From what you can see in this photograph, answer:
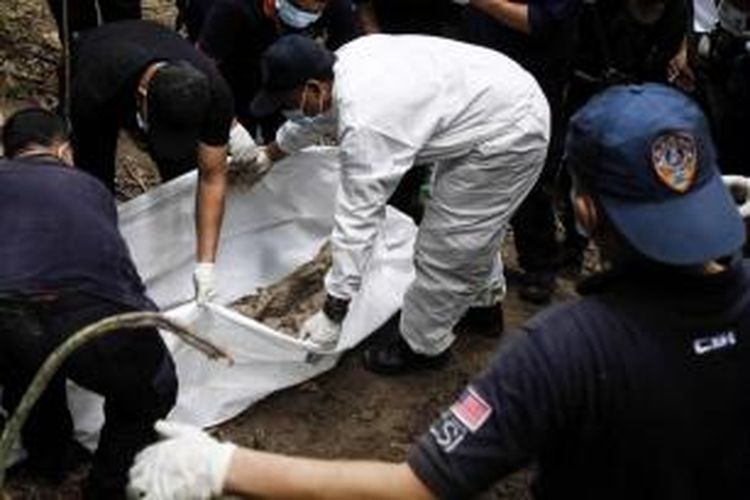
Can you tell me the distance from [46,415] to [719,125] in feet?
9.43

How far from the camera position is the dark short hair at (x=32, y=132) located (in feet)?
10.9

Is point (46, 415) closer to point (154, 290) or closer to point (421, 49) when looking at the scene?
point (154, 290)

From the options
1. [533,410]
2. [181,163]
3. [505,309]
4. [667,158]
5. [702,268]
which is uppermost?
[667,158]

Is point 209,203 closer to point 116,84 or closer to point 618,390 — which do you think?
point 116,84

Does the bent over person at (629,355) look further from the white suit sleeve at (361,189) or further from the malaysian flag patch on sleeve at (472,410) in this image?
the white suit sleeve at (361,189)

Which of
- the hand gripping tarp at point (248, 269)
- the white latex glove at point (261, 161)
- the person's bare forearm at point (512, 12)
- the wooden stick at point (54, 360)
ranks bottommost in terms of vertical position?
the hand gripping tarp at point (248, 269)

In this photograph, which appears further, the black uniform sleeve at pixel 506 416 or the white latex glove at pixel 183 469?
the white latex glove at pixel 183 469

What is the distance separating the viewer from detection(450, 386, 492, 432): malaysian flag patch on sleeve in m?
1.81

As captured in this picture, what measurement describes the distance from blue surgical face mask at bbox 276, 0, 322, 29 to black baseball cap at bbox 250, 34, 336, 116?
0.80m

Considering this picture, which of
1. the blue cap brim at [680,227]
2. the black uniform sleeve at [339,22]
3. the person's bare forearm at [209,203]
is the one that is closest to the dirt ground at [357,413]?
the person's bare forearm at [209,203]

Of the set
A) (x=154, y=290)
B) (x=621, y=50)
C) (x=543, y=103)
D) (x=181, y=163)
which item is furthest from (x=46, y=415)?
(x=621, y=50)

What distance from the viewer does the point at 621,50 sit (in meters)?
4.79

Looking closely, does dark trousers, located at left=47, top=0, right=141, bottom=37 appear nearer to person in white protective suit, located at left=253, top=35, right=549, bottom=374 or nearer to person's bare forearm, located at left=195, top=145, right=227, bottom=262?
person in white protective suit, located at left=253, top=35, right=549, bottom=374

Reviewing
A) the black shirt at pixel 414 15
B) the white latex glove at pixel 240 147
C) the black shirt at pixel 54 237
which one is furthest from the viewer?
the black shirt at pixel 414 15
